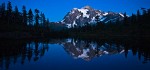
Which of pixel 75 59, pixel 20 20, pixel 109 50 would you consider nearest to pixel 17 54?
pixel 75 59

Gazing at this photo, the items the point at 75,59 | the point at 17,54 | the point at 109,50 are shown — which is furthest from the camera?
the point at 109,50

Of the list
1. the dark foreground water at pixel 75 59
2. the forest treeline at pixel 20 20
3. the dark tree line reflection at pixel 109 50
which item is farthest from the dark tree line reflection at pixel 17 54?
the forest treeline at pixel 20 20

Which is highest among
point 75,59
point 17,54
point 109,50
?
point 17,54

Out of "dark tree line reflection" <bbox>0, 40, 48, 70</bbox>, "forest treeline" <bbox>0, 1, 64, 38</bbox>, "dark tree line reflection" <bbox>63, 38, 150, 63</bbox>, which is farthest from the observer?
"forest treeline" <bbox>0, 1, 64, 38</bbox>

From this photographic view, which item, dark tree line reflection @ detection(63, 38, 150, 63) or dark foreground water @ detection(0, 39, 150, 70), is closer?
Answer: dark foreground water @ detection(0, 39, 150, 70)

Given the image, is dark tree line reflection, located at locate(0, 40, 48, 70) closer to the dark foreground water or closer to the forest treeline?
the dark foreground water

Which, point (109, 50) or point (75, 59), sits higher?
point (109, 50)

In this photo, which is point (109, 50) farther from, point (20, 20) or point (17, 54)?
point (20, 20)

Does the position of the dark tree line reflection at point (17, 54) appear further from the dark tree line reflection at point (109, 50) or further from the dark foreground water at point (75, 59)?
the dark tree line reflection at point (109, 50)

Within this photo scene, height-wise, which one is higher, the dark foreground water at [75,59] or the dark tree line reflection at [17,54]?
the dark tree line reflection at [17,54]

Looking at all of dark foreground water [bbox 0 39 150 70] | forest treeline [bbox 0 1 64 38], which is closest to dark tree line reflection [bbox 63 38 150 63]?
dark foreground water [bbox 0 39 150 70]

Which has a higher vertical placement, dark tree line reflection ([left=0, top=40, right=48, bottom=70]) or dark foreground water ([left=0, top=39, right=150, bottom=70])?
dark tree line reflection ([left=0, top=40, right=48, bottom=70])

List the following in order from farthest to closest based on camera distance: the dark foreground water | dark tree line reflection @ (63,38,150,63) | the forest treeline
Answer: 1. the forest treeline
2. dark tree line reflection @ (63,38,150,63)
3. the dark foreground water

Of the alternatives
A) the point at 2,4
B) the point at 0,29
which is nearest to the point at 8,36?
the point at 0,29
